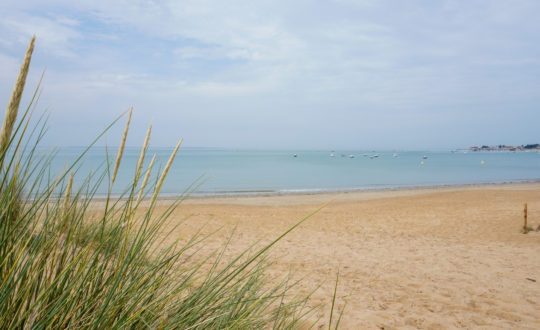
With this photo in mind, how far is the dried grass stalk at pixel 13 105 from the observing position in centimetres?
91

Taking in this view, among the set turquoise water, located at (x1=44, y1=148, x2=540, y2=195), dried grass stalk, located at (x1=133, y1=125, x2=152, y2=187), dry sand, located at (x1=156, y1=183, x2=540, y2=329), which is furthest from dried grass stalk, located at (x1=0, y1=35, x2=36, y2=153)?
dry sand, located at (x1=156, y1=183, x2=540, y2=329)

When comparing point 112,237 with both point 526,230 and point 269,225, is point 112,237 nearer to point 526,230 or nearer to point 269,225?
point 269,225

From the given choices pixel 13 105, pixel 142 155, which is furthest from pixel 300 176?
pixel 13 105

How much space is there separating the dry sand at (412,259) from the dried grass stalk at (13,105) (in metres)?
0.69

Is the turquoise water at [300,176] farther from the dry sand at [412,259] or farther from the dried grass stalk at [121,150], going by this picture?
the dry sand at [412,259]

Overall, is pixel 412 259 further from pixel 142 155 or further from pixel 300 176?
pixel 300 176

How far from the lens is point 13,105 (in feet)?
3.05

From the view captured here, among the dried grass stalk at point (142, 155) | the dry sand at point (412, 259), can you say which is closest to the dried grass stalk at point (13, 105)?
the dried grass stalk at point (142, 155)

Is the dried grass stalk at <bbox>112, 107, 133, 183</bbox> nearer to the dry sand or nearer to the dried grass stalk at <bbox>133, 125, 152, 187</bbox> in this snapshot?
the dried grass stalk at <bbox>133, 125, 152, 187</bbox>

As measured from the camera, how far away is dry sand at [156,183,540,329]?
509cm

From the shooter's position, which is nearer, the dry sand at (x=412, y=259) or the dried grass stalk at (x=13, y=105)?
the dried grass stalk at (x=13, y=105)

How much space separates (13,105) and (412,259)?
8673 mm

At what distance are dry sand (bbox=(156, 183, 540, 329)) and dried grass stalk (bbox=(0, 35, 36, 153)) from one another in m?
0.69

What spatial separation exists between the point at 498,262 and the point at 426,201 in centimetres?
1277
